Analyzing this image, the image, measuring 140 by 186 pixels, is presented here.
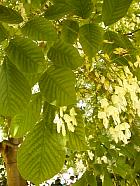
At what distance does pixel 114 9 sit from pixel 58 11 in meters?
0.13

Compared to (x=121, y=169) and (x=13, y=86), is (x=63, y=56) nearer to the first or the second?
(x=13, y=86)

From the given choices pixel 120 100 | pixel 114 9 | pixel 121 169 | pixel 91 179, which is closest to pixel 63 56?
pixel 114 9

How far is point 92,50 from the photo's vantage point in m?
0.90

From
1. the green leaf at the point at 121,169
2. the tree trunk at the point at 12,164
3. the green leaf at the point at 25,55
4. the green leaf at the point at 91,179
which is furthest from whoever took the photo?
the tree trunk at the point at 12,164

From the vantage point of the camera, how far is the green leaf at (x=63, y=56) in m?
0.84

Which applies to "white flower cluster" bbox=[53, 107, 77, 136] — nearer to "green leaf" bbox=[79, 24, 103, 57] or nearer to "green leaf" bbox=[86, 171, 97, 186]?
"green leaf" bbox=[79, 24, 103, 57]

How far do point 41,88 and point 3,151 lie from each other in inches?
109

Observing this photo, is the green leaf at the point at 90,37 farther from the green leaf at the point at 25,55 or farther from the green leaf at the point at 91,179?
the green leaf at the point at 91,179

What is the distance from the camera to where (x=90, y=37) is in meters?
0.90

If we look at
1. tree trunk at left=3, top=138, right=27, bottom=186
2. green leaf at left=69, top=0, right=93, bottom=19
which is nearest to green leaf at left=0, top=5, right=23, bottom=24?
green leaf at left=69, top=0, right=93, bottom=19

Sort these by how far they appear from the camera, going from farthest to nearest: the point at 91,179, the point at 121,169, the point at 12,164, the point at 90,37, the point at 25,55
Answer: the point at 12,164 < the point at 121,169 < the point at 91,179 < the point at 90,37 < the point at 25,55

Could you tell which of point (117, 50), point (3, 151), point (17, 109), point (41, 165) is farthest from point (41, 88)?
point (3, 151)

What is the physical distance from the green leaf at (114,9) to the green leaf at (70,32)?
0.15 m

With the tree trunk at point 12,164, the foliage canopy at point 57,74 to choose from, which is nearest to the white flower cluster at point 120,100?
the foliage canopy at point 57,74
